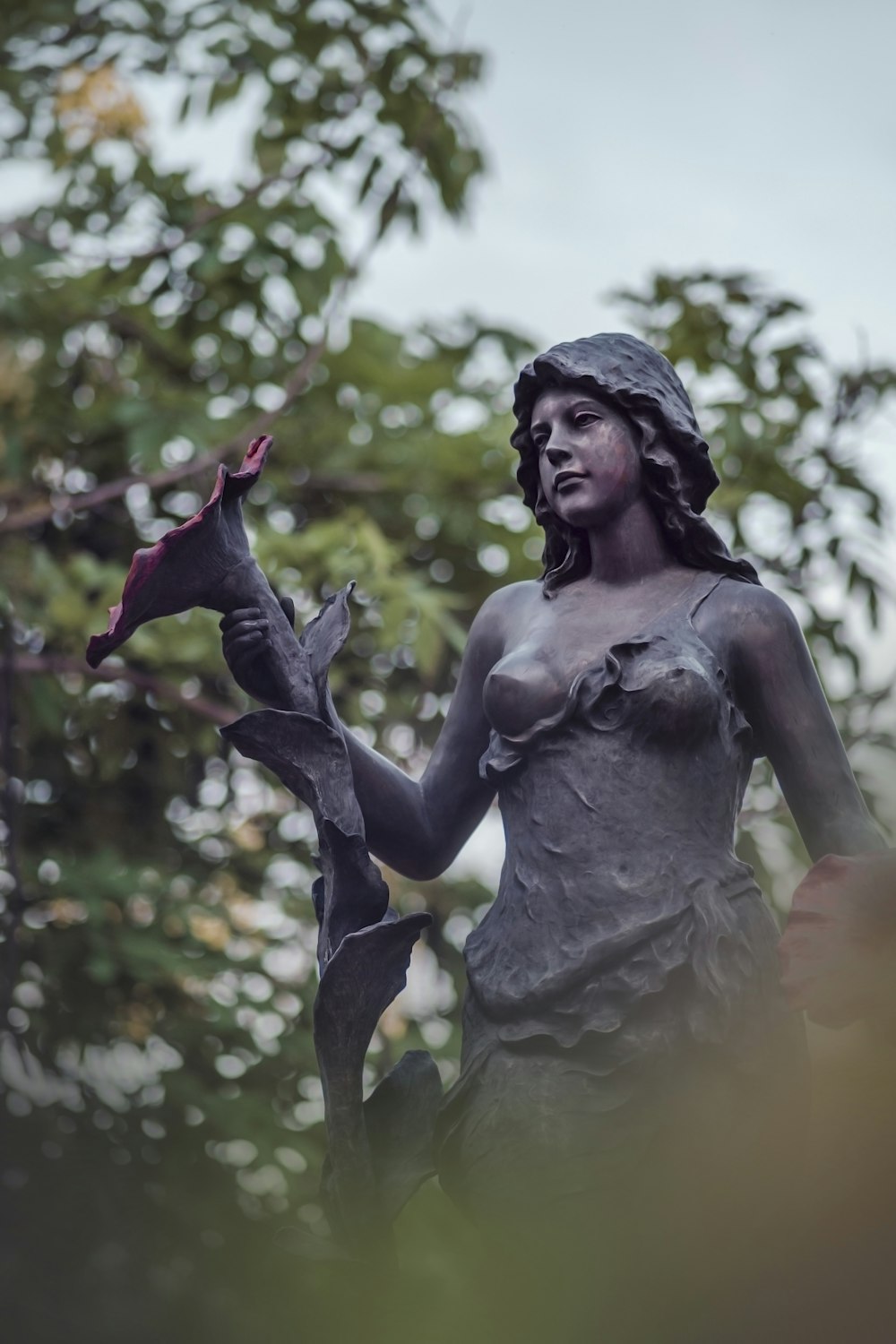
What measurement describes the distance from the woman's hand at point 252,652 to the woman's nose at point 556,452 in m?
0.57

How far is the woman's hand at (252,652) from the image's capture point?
2.56m

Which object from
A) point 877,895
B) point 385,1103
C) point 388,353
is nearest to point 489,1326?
point 877,895

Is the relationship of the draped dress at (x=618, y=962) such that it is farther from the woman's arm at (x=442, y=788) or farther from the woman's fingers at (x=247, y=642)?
the woman's fingers at (x=247, y=642)

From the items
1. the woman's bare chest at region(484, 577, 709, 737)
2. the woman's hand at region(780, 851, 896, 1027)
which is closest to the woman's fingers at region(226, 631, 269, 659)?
the woman's bare chest at region(484, 577, 709, 737)

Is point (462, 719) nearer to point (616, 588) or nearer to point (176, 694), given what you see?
point (616, 588)

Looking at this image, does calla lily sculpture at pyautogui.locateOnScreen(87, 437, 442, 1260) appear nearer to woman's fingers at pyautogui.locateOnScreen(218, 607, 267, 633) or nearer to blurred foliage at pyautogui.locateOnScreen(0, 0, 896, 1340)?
woman's fingers at pyautogui.locateOnScreen(218, 607, 267, 633)

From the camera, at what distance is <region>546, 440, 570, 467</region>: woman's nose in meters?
2.78

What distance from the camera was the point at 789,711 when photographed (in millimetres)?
2633

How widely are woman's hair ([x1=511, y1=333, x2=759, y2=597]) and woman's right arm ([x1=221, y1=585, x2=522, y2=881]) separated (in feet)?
0.90

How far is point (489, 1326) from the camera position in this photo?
40.9 inches

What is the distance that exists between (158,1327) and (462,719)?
6.78 ft

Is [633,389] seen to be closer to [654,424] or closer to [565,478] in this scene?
[654,424]

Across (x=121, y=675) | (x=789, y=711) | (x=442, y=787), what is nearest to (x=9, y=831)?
(x=121, y=675)

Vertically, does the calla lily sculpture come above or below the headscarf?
below
